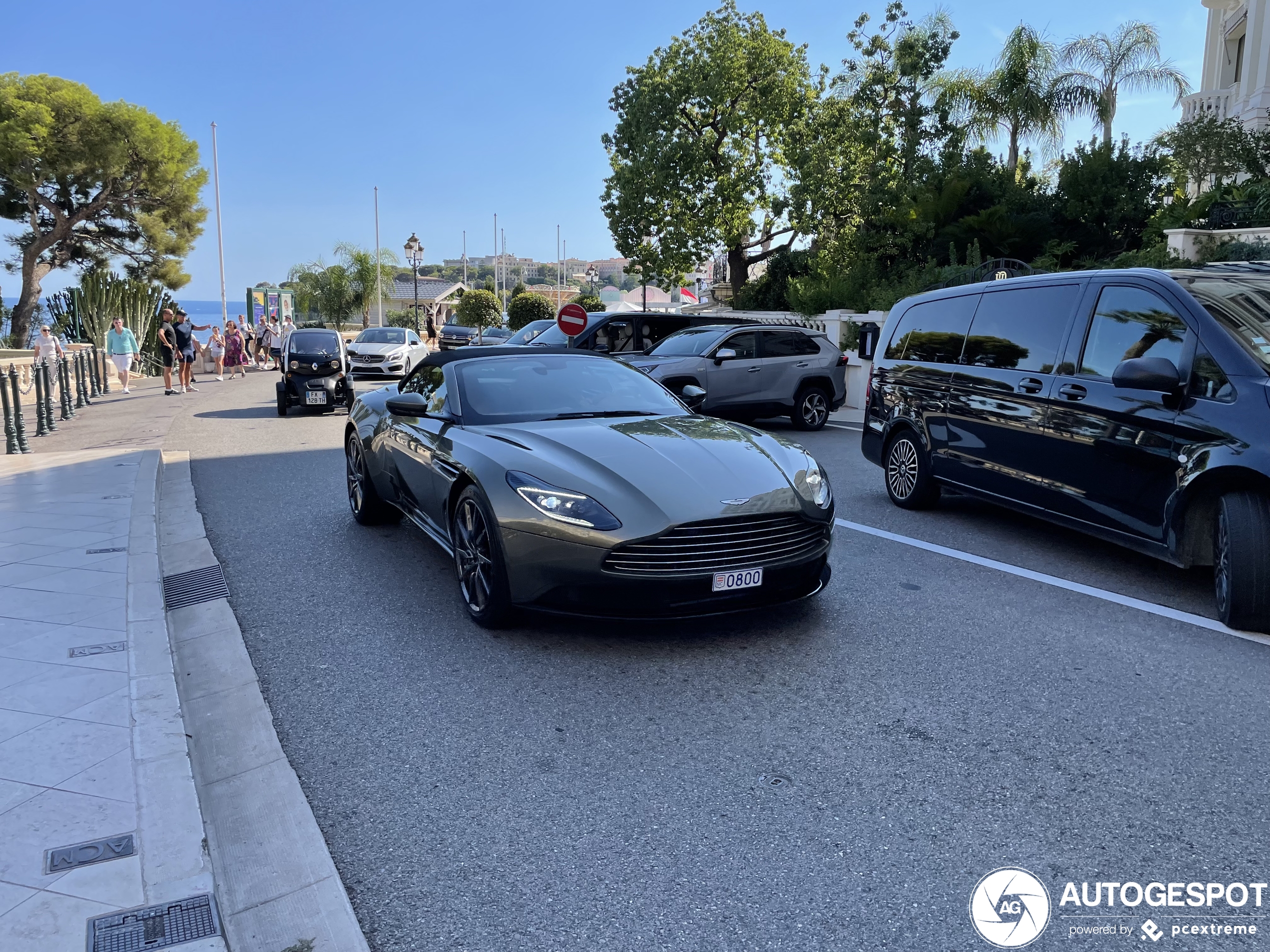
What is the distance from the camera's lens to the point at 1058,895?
9.01 ft

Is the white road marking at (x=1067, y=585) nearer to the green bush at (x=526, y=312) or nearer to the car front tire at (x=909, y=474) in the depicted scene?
the car front tire at (x=909, y=474)

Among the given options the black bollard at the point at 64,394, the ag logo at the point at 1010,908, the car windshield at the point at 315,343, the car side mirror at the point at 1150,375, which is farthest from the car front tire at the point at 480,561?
the black bollard at the point at 64,394

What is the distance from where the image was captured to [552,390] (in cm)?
604

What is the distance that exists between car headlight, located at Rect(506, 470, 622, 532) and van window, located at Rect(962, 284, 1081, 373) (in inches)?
145

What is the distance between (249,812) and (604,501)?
1982 millimetres

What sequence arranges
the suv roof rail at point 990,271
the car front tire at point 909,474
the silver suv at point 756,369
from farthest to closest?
the suv roof rail at point 990,271 → the silver suv at point 756,369 → the car front tire at point 909,474

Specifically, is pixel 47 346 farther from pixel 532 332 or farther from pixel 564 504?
pixel 564 504

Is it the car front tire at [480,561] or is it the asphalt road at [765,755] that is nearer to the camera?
the asphalt road at [765,755]

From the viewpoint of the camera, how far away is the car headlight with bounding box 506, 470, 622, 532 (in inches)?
174

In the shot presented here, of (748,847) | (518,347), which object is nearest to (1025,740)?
(748,847)

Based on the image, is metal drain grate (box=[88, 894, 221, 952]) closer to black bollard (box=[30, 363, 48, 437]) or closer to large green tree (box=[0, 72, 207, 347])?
black bollard (box=[30, 363, 48, 437])

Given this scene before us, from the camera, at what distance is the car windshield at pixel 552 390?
5.80 meters

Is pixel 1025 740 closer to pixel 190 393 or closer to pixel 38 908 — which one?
pixel 38 908

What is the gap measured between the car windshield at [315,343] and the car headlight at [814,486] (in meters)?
13.0
